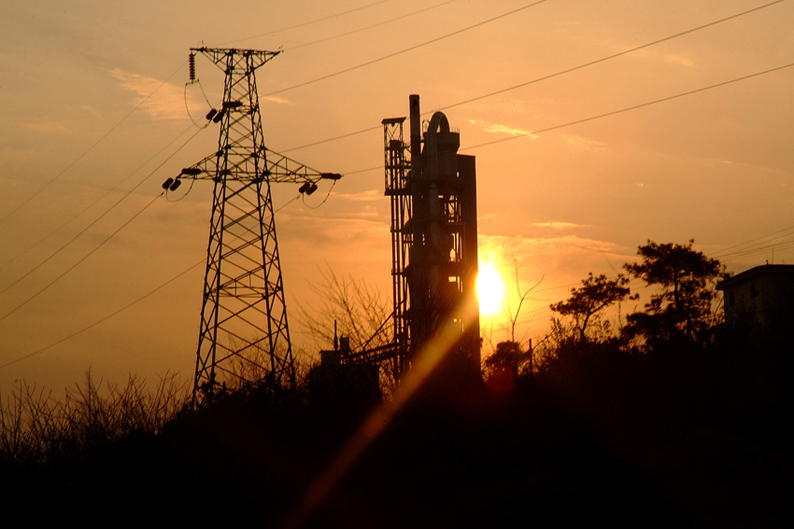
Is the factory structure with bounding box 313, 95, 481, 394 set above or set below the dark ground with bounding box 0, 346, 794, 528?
above

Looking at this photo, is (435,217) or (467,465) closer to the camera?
(467,465)

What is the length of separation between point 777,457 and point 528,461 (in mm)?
4538

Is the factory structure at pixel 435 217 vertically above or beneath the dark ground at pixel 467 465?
above

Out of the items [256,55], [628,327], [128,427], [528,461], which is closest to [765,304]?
[628,327]

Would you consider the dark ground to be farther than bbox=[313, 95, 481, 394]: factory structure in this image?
No

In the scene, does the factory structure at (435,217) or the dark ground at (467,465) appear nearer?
the dark ground at (467,465)

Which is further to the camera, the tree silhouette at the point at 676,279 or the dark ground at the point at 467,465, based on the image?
the tree silhouette at the point at 676,279

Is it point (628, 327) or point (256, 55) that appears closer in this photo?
point (256, 55)

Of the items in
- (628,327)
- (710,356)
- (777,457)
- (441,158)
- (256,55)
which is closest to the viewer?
(777,457)

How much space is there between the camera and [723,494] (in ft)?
47.2

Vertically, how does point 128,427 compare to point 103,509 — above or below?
above

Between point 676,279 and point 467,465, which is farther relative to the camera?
point 676,279

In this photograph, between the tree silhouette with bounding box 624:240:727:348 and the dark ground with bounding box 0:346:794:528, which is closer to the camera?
the dark ground with bounding box 0:346:794:528

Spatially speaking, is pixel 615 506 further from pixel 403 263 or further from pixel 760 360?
pixel 403 263
